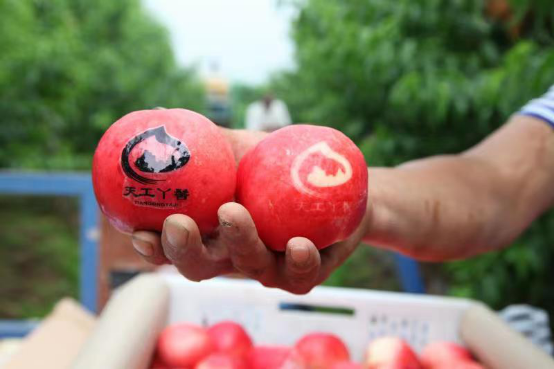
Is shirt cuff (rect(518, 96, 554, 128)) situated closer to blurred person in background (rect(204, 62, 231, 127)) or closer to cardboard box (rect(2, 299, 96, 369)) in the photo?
cardboard box (rect(2, 299, 96, 369))

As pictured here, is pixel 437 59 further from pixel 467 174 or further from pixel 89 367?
pixel 89 367

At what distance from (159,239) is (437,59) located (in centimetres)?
243

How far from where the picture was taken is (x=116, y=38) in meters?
12.7

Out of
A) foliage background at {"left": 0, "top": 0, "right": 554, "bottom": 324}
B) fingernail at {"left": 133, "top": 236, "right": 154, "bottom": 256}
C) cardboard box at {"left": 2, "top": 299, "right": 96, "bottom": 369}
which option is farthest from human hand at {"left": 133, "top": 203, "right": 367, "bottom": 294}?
foliage background at {"left": 0, "top": 0, "right": 554, "bottom": 324}

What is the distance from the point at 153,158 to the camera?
1.12 metres

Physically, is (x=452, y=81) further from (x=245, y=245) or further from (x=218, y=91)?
(x=218, y=91)

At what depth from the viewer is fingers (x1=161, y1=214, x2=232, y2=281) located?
102cm

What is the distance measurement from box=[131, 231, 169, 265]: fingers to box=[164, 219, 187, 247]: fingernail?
11cm

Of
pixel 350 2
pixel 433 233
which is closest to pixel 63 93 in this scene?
pixel 350 2

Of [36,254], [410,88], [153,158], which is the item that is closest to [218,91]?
[36,254]

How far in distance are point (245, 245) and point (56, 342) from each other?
57.6 inches

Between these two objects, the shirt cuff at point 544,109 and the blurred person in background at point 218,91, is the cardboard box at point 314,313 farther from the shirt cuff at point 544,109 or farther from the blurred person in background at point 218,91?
the blurred person in background at point 218,91

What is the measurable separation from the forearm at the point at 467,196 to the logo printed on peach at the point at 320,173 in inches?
12.8

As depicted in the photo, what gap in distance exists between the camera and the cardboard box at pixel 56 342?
2.02 m
